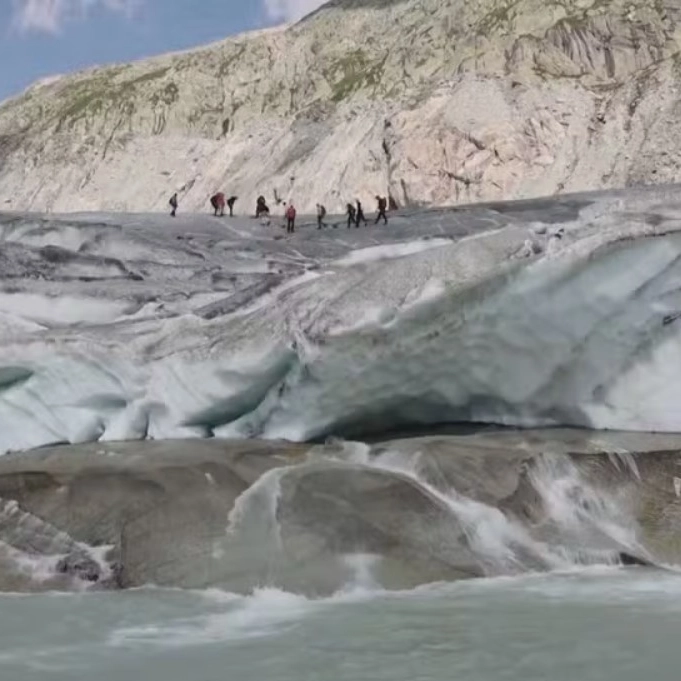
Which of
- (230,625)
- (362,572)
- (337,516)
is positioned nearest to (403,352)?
(337,516)

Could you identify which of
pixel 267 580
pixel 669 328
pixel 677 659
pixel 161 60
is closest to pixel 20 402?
pixel 267 580

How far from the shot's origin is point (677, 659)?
24.4ft

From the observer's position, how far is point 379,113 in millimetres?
54531

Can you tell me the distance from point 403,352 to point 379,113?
43501 mm

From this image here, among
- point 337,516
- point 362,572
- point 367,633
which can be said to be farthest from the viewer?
point 337,516

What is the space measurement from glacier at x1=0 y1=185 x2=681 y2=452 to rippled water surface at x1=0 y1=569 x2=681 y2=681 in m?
3.65

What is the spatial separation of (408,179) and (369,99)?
1034 cm

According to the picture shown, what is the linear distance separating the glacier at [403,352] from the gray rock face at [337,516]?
4.67 feet

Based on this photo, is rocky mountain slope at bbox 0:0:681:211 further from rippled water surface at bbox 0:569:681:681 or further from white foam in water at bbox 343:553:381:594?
rippled water surface at bbox 0:569:681:681

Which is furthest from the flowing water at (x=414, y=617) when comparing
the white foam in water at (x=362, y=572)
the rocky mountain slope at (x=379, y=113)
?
the rocky mountain slope at (x=379, y=113)

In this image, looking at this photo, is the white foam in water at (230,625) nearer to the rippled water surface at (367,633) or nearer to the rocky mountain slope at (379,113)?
the rippled water surface at (367,633)

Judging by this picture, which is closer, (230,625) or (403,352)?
(230,625)

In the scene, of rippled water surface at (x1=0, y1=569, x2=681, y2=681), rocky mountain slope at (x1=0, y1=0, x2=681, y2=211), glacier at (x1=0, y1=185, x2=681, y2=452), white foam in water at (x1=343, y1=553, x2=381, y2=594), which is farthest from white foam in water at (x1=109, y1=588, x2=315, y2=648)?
rocky mountain slope at (x1=0, y1=0, x2=681, y2=211)

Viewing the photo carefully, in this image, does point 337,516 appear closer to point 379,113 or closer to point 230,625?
point 230,625
